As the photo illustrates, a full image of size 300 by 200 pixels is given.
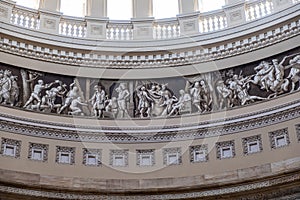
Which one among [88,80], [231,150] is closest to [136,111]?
[88,80]

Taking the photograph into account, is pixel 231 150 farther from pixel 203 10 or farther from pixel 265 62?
pixel 203 10

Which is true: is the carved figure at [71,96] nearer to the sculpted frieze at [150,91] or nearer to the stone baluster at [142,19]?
the sculpted frieze at [150,91]

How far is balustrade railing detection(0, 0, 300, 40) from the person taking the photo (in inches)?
840

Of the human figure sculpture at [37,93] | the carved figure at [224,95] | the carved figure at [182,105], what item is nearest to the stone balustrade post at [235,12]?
the carved figure at [224,95]

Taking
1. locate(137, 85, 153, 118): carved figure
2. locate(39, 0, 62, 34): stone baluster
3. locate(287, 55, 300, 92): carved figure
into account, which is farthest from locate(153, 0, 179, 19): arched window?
locate(287, 55, 300, 92): carved figure

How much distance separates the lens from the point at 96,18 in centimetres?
2247

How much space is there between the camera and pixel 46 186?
1800 centimetres

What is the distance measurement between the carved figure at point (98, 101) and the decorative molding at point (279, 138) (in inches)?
232

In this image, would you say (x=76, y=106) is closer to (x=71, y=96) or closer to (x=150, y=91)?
(x=71, y=96)

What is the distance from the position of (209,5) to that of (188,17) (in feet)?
3.85

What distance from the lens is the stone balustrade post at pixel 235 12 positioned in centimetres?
2145

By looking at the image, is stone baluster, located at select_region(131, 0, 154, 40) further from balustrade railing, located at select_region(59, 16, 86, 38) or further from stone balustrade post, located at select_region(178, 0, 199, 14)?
balustrade railing, located at select_region(59, 16, 86, 38)

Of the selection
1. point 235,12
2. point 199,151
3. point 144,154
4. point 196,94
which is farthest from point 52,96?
point 235,12

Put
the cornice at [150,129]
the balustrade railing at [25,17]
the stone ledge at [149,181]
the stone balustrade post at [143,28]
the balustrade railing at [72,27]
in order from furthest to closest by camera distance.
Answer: the stone balustrade post at [143,28], the balustrade railing at [72,27], the balustrade railing at [25,17], the cornice at [150,129], the stone ledge at [149,181]
